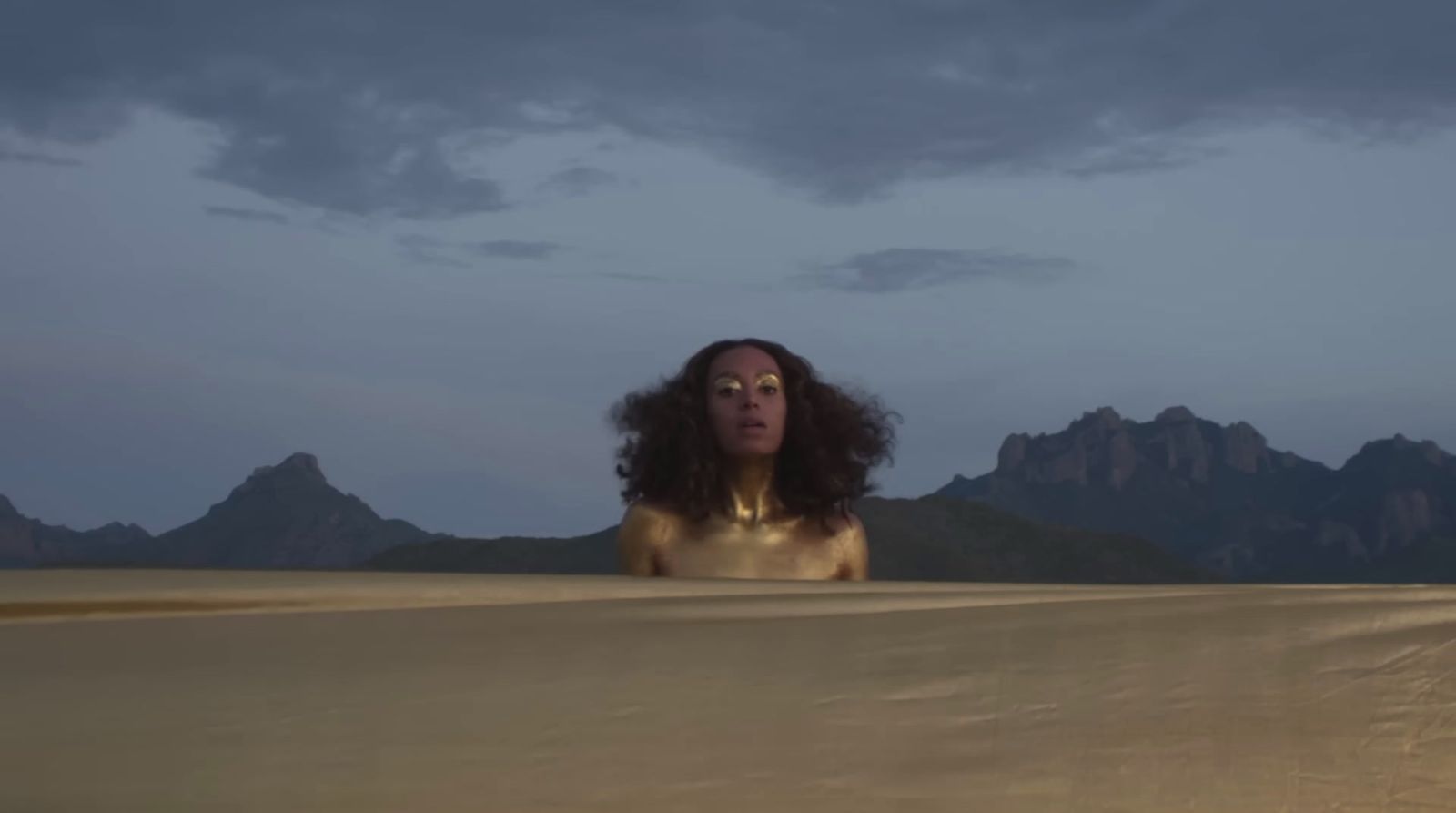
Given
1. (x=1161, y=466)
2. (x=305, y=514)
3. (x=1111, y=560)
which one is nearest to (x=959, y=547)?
(x=1111, y=560)

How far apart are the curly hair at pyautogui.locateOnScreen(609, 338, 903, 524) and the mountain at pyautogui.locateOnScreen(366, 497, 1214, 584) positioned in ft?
28.1

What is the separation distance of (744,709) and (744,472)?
3.10 meters

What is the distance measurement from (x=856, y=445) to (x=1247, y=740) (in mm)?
3259

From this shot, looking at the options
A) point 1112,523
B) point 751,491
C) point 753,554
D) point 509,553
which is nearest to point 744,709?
point 753,554

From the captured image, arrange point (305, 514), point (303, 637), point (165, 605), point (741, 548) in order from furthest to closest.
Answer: point (305, 514) < point (741, 548) < point (165, 605) < point (303, 637)

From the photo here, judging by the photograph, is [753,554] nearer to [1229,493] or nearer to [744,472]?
[744,472]

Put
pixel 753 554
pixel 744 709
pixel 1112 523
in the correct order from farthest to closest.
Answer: pixel 1112 523 < pixel 753 554 < pixel 744 709

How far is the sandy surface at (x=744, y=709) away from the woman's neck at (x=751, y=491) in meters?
2.87

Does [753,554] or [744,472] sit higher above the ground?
[744,472]

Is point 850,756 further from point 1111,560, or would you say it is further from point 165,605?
point 1111,560

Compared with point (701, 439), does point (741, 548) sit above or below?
below

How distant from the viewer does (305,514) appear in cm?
1476

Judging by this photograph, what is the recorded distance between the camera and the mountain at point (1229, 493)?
18828mm

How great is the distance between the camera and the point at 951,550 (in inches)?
563
